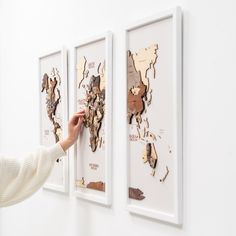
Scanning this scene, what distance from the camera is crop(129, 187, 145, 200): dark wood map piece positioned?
111 centimetres

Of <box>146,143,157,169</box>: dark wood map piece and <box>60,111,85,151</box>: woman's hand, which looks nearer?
<box>146,143,157,169</box>: dark wood map piece

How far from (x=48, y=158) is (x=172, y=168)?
1.75 feet

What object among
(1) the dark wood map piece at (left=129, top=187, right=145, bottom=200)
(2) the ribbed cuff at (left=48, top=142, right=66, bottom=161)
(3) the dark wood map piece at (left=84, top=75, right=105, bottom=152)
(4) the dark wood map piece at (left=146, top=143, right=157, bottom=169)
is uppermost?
(3) the dark wood map piece at (left=84, top=75, right=105, bottom=152)

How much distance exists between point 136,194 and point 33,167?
1.43 ft

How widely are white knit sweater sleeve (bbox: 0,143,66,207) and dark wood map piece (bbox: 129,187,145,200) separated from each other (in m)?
0.34

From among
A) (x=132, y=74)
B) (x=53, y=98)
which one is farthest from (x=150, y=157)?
A: (x=53, y=98)

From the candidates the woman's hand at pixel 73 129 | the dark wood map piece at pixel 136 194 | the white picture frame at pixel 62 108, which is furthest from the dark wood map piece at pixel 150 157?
the white picture frame at pixel 62 108

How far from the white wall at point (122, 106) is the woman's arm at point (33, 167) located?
0.58 ft

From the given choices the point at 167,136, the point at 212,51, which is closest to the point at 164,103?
the point at 167,136

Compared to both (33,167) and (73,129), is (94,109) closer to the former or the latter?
(73,129)

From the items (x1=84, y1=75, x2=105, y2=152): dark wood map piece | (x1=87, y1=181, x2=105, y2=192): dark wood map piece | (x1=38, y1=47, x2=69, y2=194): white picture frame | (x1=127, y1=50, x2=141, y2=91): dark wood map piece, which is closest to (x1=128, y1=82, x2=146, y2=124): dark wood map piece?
(x1=127, y1=50, x2=141, y2=91): dark wood map piece

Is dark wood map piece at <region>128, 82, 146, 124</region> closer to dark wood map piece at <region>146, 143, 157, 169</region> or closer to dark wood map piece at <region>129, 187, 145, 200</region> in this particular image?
dark wood map piece at <region>146, 143, 157, 169</region>

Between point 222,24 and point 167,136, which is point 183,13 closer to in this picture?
point 222,24

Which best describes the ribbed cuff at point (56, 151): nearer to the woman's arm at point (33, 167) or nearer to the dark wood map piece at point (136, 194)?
the woman's arm at point (33, 167)
